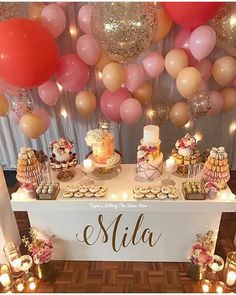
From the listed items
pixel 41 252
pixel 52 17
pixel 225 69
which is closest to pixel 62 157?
pixel 41 252

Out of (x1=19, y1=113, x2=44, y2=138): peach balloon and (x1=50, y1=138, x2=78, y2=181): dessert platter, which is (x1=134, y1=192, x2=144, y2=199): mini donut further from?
(x1=19, y1=113, x2=44, y2=138): peach balloon

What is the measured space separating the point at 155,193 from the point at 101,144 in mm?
574

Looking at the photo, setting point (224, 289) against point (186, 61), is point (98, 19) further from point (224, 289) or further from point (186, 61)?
point (224, 289)

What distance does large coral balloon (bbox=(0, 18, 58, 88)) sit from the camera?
2.27 metres

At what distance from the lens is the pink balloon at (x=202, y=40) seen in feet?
7.94

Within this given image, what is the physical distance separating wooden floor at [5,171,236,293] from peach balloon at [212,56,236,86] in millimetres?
1560

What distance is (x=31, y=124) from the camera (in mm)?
2809

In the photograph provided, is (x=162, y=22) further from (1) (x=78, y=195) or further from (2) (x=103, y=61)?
(1) (x=78, y=195)

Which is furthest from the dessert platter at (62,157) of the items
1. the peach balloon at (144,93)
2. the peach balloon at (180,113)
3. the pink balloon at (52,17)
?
the peach balloon at (180,113)

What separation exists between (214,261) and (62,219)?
1269 mm

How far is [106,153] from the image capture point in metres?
2.43

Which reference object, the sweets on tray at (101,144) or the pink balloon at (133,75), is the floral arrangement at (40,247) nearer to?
the sweets on tray at (101,144)

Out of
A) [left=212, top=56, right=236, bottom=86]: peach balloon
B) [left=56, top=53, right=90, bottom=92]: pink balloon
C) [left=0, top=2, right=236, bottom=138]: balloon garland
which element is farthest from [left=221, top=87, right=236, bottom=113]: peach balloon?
[left=56, top=53, right=90, bottom=92]: pink balloon

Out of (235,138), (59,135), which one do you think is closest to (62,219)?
(59,135)
